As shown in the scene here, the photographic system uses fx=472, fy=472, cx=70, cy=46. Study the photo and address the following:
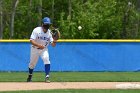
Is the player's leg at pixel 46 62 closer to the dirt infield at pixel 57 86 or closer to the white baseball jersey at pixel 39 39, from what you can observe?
the white baseball jersey at pixel 39 39

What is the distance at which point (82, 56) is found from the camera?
61.2 feet

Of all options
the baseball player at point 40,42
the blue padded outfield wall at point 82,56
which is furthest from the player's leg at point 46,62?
the blue padded outfield wall at point 82,56

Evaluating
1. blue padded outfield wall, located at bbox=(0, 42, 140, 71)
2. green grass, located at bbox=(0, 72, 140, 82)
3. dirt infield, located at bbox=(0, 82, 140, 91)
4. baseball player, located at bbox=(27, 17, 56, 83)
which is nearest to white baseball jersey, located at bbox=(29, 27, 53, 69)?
baseball player, located at bbox=(27, 17, 56, 83)

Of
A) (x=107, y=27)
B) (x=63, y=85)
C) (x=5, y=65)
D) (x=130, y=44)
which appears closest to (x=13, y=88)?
(x=63, y=85)

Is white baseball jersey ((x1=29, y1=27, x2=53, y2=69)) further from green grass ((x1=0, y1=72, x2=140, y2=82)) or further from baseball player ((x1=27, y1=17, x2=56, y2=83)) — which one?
green grass ((x1=0, y1=72, x2=140, y2=82))

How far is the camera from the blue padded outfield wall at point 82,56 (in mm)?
18406

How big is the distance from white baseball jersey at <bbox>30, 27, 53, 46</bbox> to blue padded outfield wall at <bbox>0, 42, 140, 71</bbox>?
502cm

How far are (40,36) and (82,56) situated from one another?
5.50m

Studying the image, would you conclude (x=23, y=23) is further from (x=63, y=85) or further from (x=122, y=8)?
(x=63, y=85)

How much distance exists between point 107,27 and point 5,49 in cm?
2309

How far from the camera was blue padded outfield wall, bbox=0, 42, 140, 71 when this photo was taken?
18.4 m

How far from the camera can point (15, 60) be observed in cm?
1842

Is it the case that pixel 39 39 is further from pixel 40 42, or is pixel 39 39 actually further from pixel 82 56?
pixel 82 56

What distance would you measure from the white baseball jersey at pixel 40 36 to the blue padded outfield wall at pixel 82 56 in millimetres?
5024
